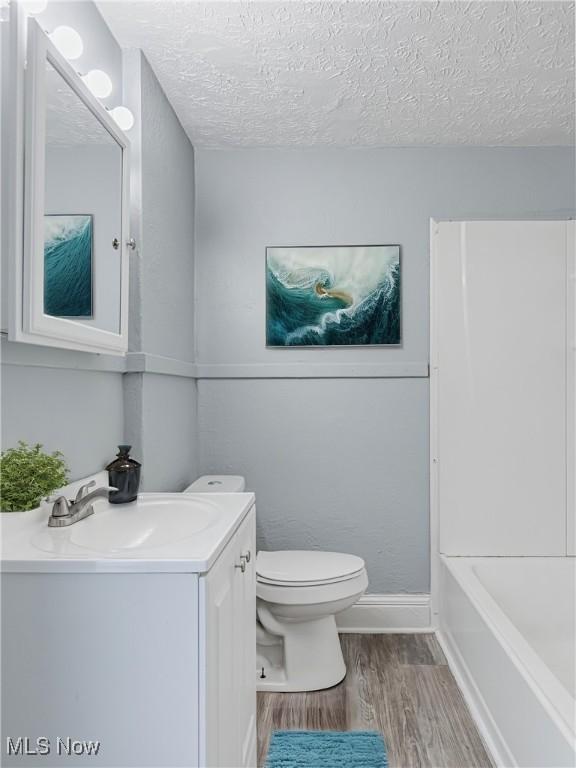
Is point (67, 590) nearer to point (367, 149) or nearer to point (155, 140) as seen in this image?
point (155, 140)

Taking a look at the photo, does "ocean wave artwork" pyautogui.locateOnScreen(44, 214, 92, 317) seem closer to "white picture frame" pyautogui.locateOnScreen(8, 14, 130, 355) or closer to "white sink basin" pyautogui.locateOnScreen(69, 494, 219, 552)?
"white picture frame" pyautogui.locateOnScreen(8, 14, 130, 355)

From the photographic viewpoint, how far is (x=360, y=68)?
7.16 feet

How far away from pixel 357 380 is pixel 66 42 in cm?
188

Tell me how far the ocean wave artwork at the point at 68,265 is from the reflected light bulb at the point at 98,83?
378 millimetres

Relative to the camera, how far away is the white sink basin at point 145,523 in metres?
1.31

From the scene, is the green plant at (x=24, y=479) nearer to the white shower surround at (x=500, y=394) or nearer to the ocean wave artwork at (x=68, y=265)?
the ocean wave artwork at (x=68, y=265)

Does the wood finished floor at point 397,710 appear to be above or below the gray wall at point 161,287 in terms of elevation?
below

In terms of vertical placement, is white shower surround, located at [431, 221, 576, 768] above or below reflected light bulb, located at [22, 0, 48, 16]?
below

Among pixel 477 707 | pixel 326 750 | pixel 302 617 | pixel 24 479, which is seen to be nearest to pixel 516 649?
pixel 477 707

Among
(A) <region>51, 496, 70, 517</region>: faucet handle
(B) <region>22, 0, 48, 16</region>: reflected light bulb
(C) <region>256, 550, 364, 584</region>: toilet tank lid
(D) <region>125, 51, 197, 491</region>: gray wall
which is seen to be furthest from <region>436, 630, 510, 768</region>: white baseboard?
(B) <region>22, 0, 48, 16</region>: reflected light bulb

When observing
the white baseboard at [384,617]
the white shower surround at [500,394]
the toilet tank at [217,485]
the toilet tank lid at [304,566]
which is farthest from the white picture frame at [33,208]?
the white baseboard at [384,617]

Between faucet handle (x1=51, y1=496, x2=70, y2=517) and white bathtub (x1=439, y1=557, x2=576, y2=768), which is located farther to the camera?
A: white bathtub (x1=439, y1=557, x2=576, y2=768)

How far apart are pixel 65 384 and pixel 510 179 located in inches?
92.4

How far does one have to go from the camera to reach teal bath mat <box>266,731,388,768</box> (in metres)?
1.87
